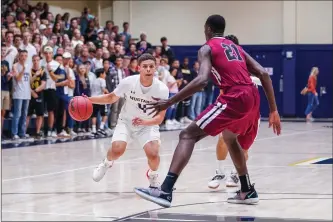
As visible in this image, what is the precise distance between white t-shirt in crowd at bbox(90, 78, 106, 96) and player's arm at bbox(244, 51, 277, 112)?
26.6 feet

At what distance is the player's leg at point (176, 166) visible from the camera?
630cm

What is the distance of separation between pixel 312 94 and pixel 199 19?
5808mm

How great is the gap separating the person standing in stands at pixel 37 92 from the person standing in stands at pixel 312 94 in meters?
12.5

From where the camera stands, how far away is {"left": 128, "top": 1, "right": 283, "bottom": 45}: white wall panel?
3058 cm

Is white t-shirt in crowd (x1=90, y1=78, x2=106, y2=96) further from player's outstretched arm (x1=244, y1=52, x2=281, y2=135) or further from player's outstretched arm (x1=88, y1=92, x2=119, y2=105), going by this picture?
player's outstretched arm (x1=244, y1=52, x2=281, y2=135)

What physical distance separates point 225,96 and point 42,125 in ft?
46.2

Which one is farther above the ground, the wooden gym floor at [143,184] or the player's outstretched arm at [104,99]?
the player's outstretched arm at [104,99]

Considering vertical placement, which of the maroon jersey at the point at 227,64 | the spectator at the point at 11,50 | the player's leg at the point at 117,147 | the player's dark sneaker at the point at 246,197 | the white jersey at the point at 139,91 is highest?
the spectator at the point at 11,50

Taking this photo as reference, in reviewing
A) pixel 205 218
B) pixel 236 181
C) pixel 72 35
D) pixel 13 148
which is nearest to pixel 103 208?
pixel 205 218

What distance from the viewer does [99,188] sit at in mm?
11219

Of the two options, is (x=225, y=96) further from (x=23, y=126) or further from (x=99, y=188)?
(x=23, y=126)

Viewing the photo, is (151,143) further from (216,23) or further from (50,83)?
(50,83)

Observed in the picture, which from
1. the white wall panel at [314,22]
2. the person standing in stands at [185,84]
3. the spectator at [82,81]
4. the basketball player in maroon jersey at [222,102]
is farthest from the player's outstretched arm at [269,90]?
the white wall panel at [314,22]

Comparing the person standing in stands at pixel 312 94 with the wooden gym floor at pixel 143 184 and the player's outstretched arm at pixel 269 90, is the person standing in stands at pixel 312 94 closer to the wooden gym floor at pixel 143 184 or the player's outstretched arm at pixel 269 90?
the wooden gym floor at pixel 143 184
